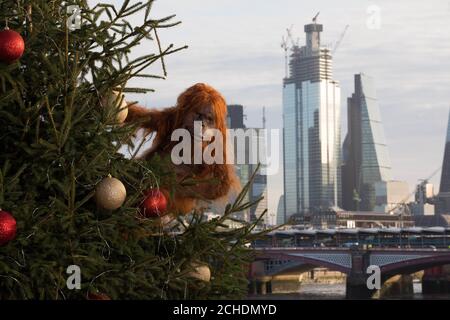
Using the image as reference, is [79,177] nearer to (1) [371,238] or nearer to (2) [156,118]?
(2) [156,118]

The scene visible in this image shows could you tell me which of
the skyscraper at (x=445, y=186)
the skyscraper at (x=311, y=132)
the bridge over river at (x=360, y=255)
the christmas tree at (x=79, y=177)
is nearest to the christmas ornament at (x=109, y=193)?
the christmas tree at (x=79, y=177)

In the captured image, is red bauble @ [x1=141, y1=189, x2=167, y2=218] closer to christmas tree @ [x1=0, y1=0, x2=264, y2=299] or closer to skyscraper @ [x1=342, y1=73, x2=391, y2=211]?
christmas tree @ [x1=0, y1=0, x2=264, y2=299]

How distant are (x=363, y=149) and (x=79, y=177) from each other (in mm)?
91227

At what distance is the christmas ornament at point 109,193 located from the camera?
2.45 metres

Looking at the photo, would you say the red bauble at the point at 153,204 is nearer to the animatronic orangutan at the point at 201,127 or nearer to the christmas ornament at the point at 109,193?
the christmas ornament at the point at 109,193

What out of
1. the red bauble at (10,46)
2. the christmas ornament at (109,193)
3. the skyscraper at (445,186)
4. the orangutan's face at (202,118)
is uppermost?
the skyscraper at (445,186)

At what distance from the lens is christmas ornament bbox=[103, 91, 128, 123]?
8.25 ft

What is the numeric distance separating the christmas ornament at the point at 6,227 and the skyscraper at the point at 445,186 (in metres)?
83.3

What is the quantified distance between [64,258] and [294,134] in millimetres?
86434

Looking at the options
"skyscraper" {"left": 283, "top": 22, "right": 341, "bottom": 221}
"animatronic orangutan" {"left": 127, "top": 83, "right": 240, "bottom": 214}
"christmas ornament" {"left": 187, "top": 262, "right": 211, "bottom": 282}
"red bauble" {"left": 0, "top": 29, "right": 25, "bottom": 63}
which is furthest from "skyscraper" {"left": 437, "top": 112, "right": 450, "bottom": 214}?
"red bauble" {"left": 0, "top": 29, "right": 25, "bottom": 63}

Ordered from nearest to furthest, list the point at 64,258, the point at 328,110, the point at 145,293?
the point at 64,258, the point at 145,293, the point at 328,110

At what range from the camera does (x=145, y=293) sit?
8.50ft

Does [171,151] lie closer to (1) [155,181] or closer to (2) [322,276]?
(1) [155,181]
